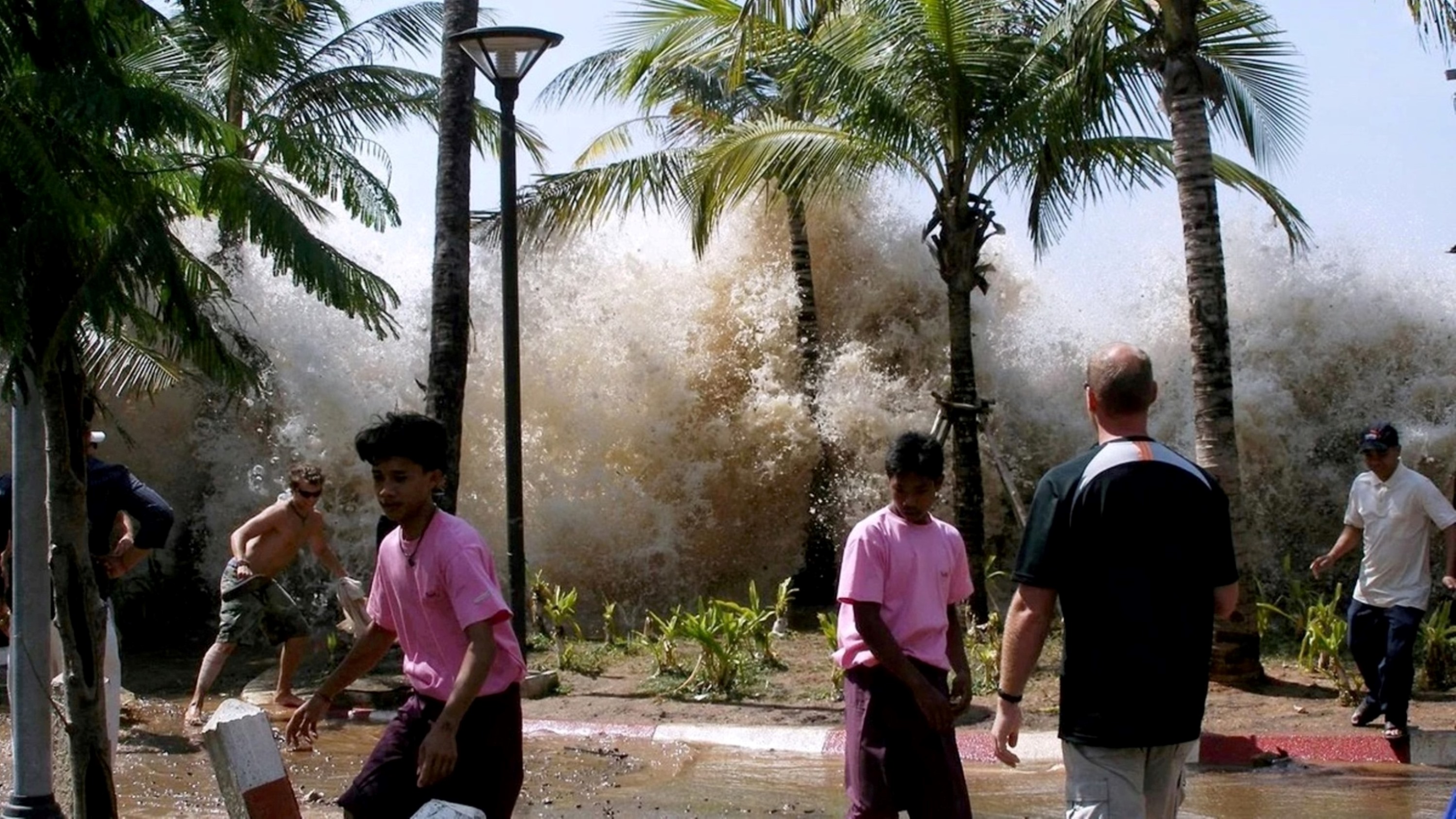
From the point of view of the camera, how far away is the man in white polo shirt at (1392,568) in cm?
885

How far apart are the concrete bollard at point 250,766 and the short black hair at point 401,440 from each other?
75 centimetres

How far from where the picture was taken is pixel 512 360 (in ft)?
37.0

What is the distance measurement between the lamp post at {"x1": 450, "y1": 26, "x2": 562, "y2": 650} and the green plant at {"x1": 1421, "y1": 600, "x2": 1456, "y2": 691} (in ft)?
19.2

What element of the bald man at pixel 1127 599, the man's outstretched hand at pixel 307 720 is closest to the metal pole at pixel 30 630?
the man's outstretched hand at pixel 307 720

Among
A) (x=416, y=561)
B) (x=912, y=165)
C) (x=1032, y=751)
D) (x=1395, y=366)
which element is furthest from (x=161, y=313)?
(x=1395, y=366)

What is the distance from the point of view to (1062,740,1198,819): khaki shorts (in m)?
4.06

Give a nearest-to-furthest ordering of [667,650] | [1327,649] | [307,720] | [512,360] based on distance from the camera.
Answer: [307,720], [1327,649], [512,360], [667,650]

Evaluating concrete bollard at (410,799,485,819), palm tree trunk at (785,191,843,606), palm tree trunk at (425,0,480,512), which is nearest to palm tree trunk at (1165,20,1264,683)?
palm tree trunk at (425,0,480,512)

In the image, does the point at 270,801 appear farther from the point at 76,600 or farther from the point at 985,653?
the point at 985,653

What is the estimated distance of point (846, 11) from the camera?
13.7 meters

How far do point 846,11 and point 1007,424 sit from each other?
555 cm

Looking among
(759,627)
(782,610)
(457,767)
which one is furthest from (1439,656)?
(457,767)

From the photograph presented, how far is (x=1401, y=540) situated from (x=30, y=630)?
22.5ft

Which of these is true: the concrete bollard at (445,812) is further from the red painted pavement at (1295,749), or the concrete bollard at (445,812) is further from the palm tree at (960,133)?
the palm tree at (960,133)
